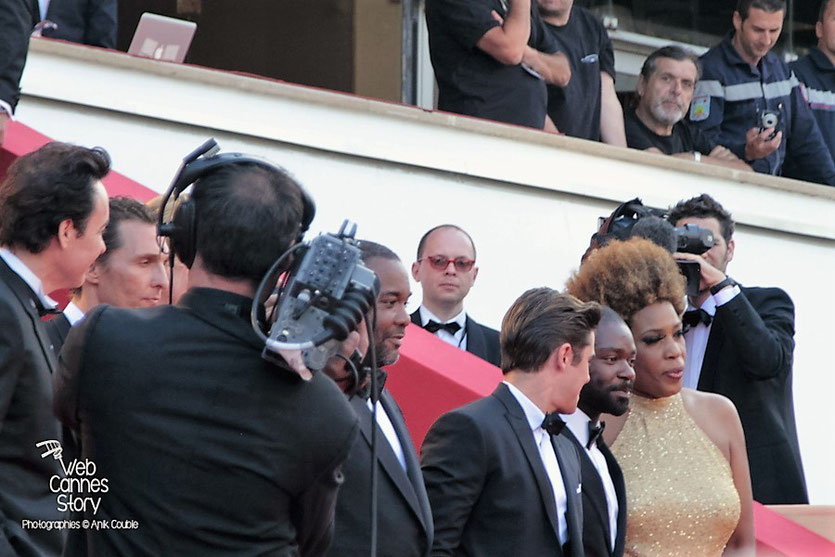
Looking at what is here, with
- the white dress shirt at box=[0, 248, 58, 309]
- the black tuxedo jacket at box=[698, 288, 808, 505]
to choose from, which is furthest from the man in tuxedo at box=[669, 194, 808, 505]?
the white dress shirt at box=[0, 248, 58, 309]

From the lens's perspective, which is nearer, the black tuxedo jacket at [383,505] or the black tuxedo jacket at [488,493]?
the black tuxedo jacket at [383,505]

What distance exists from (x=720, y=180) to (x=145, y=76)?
10.5 ft

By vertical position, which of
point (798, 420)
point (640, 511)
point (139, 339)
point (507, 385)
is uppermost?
point (139, 339)

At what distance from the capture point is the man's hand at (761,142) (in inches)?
313

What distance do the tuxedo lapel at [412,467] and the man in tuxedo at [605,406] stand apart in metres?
0.63

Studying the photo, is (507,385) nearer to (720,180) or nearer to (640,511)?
(640,511)

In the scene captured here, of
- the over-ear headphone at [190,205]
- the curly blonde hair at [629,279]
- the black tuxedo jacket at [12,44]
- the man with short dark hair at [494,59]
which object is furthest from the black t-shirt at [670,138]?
the over-ear headphone at [190,205]

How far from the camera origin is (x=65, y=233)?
3.08 meters

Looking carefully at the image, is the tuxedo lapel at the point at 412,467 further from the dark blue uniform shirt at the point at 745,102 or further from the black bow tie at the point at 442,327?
the dark blue uniform shirt at the point at 745,102

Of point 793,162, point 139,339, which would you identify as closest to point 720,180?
point 793,162

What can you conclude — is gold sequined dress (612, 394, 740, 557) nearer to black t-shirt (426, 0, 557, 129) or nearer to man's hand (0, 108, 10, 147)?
man's hand (0, 108, 10, 147)

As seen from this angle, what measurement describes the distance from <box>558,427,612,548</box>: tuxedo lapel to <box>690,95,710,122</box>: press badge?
14.9 feet

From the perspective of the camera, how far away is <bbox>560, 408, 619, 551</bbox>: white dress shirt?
3715 mm

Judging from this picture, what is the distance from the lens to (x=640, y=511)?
391 centimetres
